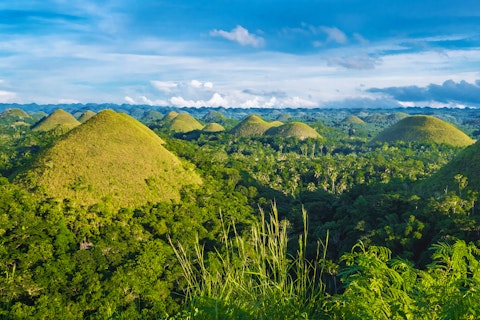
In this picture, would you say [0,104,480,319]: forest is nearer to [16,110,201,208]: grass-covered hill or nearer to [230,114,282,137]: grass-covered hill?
A: [16,110,201,208]: grass-covered hill

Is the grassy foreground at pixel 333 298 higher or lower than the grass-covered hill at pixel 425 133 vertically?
higher

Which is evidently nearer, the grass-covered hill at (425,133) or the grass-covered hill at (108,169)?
the grass-covered hill at (108,169)

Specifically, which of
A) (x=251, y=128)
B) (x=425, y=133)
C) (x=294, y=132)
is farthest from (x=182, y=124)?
(x=425, y=133)

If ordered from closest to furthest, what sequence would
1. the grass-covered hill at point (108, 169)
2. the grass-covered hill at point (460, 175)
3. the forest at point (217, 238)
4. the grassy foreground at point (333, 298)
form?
1. the grassy foreground at point (333, 298)
2. the forest at point (217, 238)
3. the grass-covered hill at point (108, 169)
4. the grass-covered hill at point (460, 175)

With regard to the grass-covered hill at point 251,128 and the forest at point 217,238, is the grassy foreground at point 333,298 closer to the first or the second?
the forest at point 217,238

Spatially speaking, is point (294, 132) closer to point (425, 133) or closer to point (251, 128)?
point (251, 128)

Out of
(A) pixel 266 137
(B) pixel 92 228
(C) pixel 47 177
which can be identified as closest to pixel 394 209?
(B) pixel 92 228

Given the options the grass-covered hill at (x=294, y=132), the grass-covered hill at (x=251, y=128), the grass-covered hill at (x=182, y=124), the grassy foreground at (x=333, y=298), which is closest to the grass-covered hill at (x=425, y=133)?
the grass-covered hill at (x=294, y=132)
